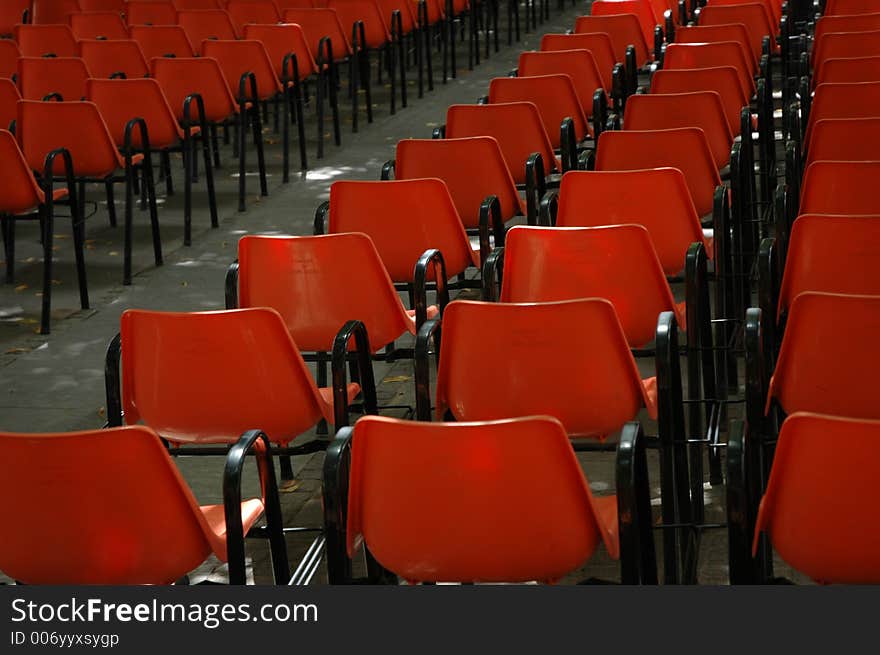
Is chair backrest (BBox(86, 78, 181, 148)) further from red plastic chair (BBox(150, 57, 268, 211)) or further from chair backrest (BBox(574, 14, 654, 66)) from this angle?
chair backrest (BBox(574, 14, 654, 66))

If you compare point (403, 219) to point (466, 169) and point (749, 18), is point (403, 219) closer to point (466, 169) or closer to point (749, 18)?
point (466, 169)

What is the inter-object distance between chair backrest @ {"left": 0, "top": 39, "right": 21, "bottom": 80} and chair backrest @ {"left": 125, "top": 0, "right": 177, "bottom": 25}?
5.94ft

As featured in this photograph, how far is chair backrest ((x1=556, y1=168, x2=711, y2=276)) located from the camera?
5430 millimetres

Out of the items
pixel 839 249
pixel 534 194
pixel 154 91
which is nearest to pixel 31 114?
pixel 154 91

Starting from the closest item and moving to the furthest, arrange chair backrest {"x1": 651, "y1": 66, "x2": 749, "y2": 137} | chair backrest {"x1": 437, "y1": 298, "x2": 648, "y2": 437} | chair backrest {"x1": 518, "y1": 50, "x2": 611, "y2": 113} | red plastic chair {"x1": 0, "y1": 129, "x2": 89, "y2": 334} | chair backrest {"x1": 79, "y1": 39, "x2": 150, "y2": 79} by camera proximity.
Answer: chair backrest {"x1": 437, "y1": 298, "x2": 648, "y2": 437}, red plastic chair {"x1": 0, "y1": 129, "x2": 89, "y2": 334}, chair backrest {"x1": 651, "y1": 66, "x2": 749, "y2": 137}, chair backrest {"x1": 518, "y1": 50, "x2": 611, "y2": 113}, chair backrest {"x1": 79, "y1": 39, "x2": 150, "y2": 79}

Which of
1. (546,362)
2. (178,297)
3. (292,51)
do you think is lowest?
(178,297)

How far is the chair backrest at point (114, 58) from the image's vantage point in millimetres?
9641

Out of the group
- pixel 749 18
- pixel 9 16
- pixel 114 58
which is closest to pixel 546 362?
pixel 114 58

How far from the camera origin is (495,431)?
120 inches

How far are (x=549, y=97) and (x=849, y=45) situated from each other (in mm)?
1920

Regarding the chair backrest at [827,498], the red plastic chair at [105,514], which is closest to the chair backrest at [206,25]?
the red plastic chair at [105,514]

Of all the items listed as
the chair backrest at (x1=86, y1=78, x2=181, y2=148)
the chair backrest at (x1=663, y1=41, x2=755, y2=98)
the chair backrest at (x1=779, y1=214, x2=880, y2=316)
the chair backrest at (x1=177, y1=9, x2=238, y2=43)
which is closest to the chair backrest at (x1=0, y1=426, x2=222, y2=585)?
the chair backrest at (x1=779, y1=214, x2=880, y2=316)

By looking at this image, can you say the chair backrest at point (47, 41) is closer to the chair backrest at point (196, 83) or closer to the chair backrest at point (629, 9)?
the chair backrest at point (196, 83)

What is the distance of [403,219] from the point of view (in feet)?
18.7
